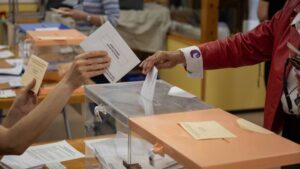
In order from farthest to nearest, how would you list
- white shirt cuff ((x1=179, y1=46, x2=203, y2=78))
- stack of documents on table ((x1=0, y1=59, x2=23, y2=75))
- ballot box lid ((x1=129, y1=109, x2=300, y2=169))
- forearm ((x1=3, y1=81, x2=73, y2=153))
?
stack of documents on table ((x1=0, y1=59, x2=23, y2=75))
white shirt cuff ((x1=179, y1=46, x2=203, y2=78))
forearm ((x1=3, y1=81, x2=73, y2=153))
ballot box lid ((x1=129, y1=109, x2=300, y2=169))

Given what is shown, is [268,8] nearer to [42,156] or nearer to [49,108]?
[42,156]

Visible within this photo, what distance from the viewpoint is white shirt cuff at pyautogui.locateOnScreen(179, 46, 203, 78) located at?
1690mm

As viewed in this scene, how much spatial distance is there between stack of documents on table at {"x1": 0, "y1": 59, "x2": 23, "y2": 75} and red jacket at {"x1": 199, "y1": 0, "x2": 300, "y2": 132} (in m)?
1.49

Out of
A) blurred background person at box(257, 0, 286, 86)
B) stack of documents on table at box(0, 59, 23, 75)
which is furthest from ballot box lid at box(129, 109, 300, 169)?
blurred background person at box(257, 0, 286, 86)

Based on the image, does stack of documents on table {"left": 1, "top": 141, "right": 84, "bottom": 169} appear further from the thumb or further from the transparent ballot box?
the thumb

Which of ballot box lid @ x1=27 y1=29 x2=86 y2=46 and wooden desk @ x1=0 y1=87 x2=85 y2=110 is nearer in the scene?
wooden desk @ x1=0 y1=87 x2=85 y2=110

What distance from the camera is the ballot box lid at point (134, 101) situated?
1.30 meters

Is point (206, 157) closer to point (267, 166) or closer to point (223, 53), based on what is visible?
point (267, 166)

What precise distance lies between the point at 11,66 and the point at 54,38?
434 mm

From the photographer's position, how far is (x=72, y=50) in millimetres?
2846

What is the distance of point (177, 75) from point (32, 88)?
333 cm

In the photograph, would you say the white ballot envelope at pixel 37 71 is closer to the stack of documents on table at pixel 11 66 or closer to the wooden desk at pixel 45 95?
the wooden desk at pixel 45 95

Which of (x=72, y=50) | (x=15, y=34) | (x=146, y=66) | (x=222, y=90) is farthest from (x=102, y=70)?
(x=222, y=90)

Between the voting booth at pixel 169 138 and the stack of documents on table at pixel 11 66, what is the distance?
1291 millimetres
